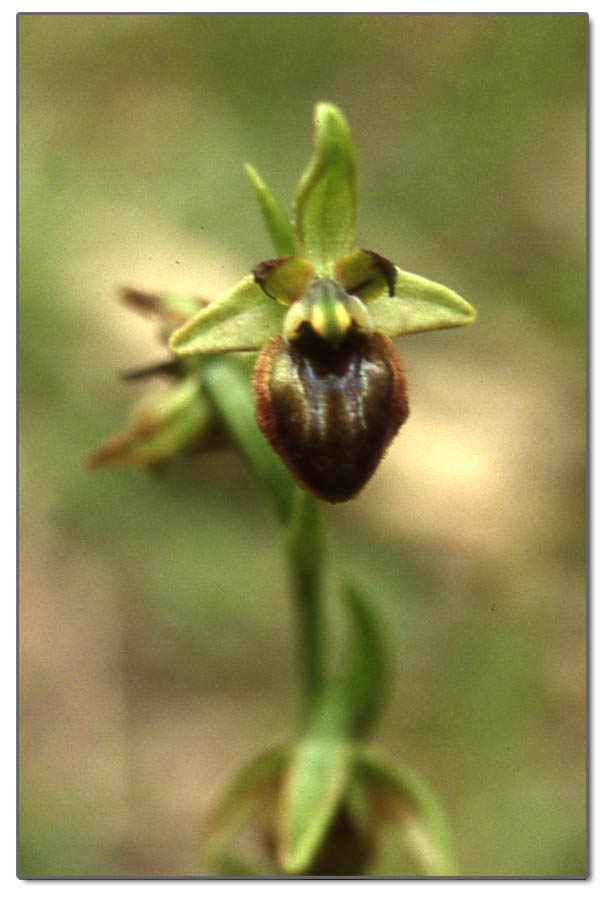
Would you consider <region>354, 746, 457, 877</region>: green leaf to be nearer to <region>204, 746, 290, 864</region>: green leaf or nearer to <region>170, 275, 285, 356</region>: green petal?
<region>204, 746, 290, 864</region>: green leaf

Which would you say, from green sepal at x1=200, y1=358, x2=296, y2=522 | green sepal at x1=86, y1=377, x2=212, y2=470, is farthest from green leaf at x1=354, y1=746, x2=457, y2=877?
green sepal at x1=86, y1=377, x2=212, y2=470

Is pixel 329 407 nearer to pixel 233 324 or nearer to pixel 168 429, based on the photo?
pixel 233 324

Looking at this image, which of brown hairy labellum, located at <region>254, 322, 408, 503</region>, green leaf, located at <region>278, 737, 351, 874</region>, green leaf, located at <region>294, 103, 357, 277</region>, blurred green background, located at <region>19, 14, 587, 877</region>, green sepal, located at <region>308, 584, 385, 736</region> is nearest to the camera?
brown hairy labellum, located at <region>254, 322, 408, 503</region>

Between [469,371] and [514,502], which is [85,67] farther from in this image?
[514,502]

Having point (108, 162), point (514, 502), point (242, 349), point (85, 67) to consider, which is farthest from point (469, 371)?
point (242, 349)

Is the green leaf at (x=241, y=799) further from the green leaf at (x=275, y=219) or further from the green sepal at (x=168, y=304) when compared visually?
the green leaf at (x=275, y=219)

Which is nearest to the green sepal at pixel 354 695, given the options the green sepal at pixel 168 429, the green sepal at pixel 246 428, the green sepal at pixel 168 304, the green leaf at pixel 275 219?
the green sepal at pixel 246 428

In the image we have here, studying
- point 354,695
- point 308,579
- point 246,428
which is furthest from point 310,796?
point 246,428
